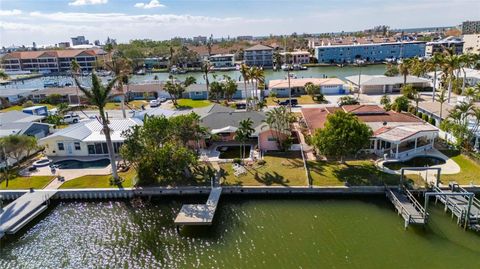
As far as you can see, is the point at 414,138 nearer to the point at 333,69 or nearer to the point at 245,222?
the point at 245,222

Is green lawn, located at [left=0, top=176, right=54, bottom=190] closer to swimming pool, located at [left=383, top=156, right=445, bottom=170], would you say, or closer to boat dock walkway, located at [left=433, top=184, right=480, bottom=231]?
swimming pool, located at [left=383, top=156, right=445, bottom=170]

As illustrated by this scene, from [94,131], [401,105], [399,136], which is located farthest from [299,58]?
[94,131]

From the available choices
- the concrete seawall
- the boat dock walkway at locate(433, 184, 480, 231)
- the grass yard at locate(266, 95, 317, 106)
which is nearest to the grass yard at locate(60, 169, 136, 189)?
the concrete seawall

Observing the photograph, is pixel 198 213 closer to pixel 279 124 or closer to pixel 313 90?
pixel 279 124

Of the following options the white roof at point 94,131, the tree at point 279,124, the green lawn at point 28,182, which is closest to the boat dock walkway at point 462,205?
the tree at point 279,124

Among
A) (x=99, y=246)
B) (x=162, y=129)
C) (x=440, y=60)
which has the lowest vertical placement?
(x=99, y=246)

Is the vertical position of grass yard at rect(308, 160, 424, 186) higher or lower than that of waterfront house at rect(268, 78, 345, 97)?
lower

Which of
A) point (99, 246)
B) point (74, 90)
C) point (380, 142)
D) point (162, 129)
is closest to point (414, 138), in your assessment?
point (380, 142)
